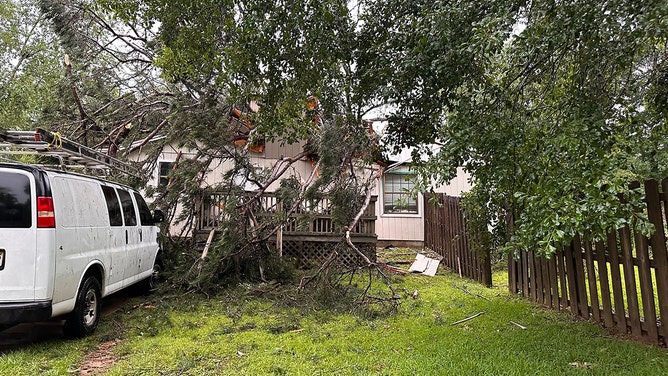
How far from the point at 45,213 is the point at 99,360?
1.51 metres

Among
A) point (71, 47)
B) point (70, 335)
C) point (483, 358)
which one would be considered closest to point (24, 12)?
point (71, 47)

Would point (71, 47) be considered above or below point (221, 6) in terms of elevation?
above

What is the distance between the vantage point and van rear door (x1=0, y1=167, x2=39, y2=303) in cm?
393

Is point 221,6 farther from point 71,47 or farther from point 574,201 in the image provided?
point 71,47

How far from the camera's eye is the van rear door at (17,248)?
3930 mm

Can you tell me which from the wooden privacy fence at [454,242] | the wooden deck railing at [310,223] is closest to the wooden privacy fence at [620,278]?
the wooden privacy fence at [454,242]

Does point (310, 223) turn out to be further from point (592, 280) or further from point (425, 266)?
point (592, 280)

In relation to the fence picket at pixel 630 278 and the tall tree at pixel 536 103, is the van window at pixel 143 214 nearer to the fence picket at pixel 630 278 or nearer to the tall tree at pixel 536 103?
the tall tree at pixel 536 103

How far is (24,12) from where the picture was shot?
1786 centimetres

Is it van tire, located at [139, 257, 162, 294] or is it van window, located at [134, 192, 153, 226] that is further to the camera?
van tire, located at [139, 257, 162, 294]

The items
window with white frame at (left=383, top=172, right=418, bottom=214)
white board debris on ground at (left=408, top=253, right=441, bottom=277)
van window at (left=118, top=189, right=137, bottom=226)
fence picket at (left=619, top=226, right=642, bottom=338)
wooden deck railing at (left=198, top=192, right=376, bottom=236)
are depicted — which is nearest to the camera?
fence picket at (left=619, top=226, right=642, bottom=338)

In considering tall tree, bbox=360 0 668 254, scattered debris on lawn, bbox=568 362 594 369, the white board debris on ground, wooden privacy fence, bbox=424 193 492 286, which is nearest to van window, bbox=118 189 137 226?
tall tree, bbox=360 0 668 254

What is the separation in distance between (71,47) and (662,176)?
37.0 feet

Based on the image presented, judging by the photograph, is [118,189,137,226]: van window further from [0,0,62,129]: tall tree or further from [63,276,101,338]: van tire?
[0,0,62,129]: tall tree
